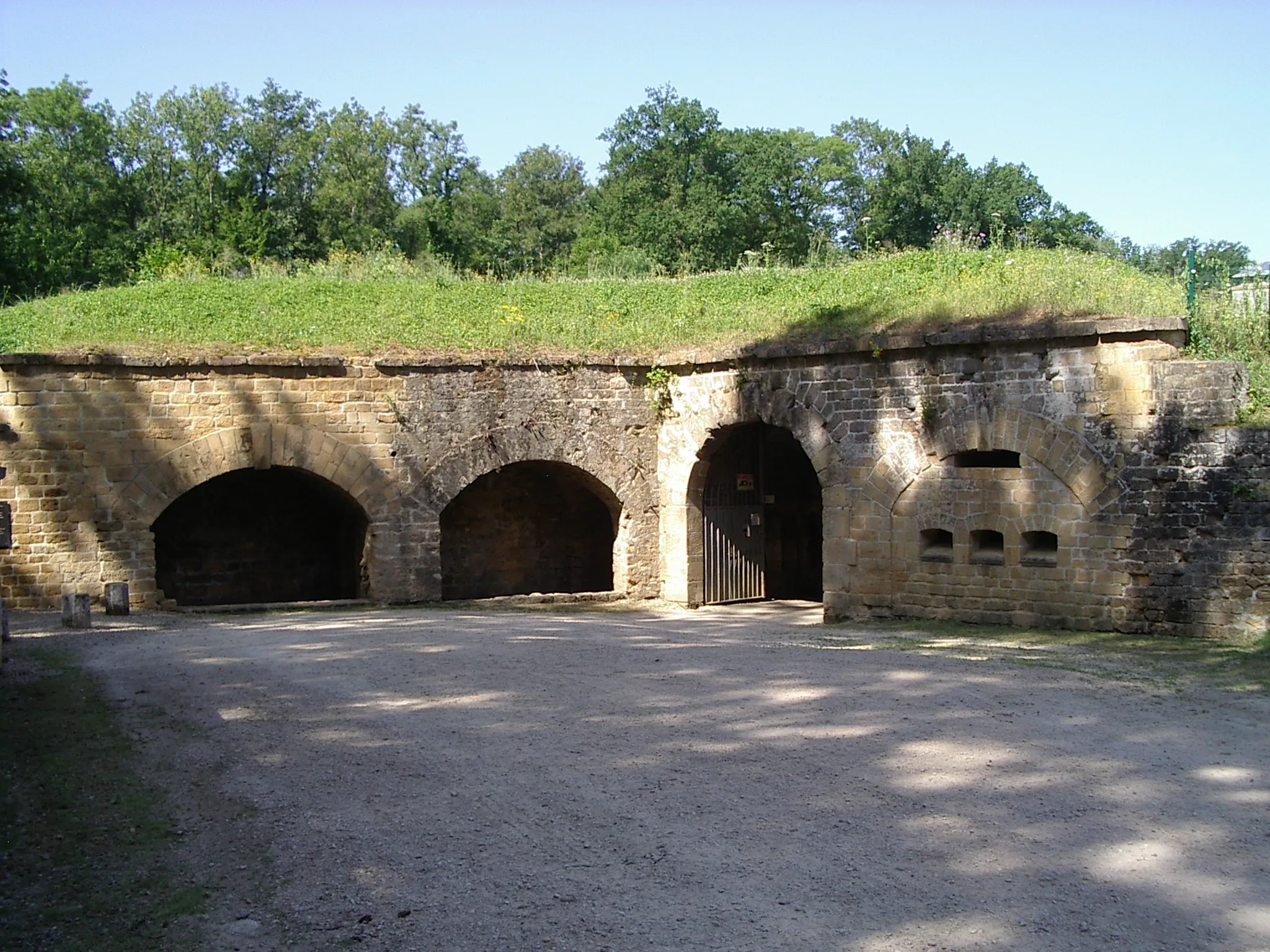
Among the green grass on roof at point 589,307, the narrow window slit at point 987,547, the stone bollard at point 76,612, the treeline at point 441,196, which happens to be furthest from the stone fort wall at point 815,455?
the treeline at point 441,196

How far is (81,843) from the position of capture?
5.49m

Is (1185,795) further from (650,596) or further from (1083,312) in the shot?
(650,596)

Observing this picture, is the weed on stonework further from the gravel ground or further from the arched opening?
the arched opening

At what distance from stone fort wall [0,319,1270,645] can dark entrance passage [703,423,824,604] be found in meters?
0.49

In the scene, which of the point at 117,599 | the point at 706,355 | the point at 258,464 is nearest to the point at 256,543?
the point at 258,464

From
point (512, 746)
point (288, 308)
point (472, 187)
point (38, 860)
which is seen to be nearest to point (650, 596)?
point (288, 308)

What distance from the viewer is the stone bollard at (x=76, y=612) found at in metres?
11.8

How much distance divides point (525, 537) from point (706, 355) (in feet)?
14.5

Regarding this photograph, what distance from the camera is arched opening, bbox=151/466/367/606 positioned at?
53.1 feet

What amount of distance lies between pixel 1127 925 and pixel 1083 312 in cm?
897

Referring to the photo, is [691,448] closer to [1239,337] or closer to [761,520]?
[761,520]

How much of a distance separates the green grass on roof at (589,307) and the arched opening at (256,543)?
7.56 feet

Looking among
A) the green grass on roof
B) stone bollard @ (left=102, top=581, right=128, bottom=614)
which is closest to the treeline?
the green grass on roof

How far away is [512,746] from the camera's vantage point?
6.95 m
